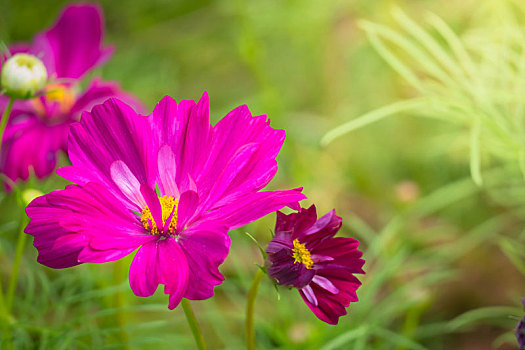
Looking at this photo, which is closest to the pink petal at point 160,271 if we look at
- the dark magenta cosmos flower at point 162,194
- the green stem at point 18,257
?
the dark magenta cosmos flower at point 162,194

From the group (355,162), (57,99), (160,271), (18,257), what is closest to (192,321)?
(160,271)

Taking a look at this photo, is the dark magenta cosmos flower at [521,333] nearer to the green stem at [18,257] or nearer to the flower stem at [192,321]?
the flower stem at [192,321]

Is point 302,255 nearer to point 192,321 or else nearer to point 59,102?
point 192,321

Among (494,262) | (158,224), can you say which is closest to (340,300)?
(158,224)

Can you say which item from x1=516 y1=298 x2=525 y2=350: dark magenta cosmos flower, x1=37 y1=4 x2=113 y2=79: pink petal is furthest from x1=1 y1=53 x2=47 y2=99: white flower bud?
x1=516 y1=298 x2=525 y2=350: dark magenta cosmos flower

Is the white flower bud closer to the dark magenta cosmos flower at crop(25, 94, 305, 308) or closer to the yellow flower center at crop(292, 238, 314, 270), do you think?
the dark magenta cosmos flower at crop(25, 94, 305, 308)

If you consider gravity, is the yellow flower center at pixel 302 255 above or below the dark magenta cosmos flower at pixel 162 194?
below

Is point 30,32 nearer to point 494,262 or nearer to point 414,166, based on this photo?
point 414,166
